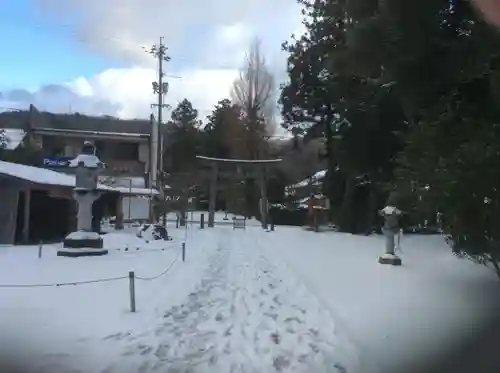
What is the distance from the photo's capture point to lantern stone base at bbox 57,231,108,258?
4590 millimetres

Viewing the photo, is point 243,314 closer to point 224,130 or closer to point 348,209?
point 224,130

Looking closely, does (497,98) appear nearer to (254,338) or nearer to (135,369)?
(254,338)

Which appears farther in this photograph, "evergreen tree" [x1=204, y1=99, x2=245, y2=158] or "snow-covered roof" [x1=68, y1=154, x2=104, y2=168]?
"snow-covered roof" [x1=68, y1=154, x2=104, y2=168]

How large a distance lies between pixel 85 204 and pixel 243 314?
2.89 metres

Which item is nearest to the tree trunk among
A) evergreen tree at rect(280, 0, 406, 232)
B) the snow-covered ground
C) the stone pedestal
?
evergreen tree at rect(280, 0, 406, 232)

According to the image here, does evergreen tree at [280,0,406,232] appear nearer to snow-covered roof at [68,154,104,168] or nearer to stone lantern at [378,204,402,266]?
stone lantern at [378,204,402,266]

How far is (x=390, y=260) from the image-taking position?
384cm

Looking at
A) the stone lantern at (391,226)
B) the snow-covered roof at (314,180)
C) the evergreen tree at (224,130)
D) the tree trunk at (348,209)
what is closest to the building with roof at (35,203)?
the snow-covered roof at (314,180)

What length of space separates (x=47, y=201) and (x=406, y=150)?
15.0 ft

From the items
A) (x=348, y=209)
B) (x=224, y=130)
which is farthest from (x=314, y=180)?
(x=224, y=130)

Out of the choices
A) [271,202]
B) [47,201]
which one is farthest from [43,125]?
[271,202]

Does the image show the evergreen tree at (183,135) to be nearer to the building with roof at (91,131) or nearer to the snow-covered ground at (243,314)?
the building with roof at (91,131)

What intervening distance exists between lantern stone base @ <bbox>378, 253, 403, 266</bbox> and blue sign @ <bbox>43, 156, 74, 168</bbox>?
8.15 feet

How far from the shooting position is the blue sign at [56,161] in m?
4.78
